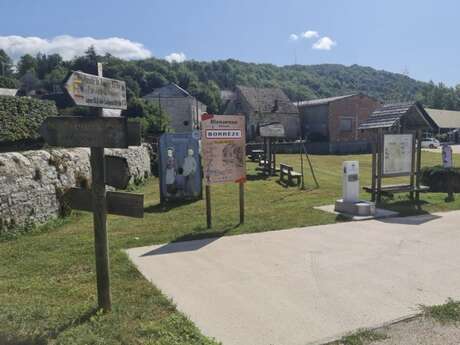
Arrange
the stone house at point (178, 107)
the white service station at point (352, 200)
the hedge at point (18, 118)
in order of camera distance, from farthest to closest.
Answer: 1. the stone house at point (178, 107)
2. the hedge at point (18, 118)
3. the white service station at point (352, 200)

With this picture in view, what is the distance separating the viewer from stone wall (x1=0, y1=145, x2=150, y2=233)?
7.07m

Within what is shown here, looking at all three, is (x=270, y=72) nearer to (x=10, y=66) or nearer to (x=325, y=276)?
(x=10, y=66)

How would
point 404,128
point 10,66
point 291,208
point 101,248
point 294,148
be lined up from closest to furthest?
point 101,248 → point 291,208 → point 404,128 → point 294,148 → point 10,66

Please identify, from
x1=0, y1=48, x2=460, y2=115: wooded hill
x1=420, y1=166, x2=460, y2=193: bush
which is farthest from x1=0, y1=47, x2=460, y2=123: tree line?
x1=420, y1=166, x2=460, y2=193: bush

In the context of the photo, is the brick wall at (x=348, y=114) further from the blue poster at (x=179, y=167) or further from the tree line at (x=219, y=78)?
the blue poster at (x=179, y=167)


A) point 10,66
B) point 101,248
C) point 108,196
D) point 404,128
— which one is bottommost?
point 101,248

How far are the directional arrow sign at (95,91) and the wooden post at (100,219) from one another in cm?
14

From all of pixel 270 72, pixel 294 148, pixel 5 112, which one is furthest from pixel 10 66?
pixel 5 112

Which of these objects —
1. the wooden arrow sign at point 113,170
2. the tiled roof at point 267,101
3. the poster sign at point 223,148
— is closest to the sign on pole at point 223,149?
the poster sign at point 223,148

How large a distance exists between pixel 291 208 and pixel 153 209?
336 centimetres

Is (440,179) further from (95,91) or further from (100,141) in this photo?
(95,91)

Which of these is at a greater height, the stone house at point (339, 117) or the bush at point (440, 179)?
the stone house at point (339, 117)

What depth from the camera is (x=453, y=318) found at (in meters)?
3.94

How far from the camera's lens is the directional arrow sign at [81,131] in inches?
151
